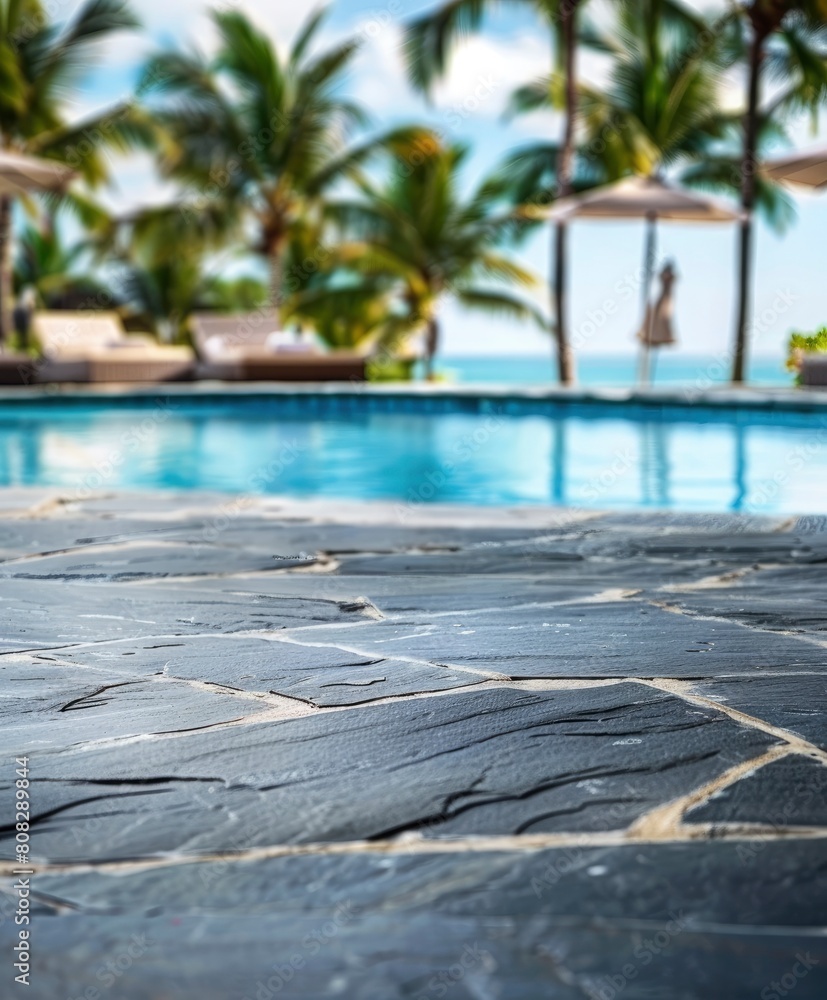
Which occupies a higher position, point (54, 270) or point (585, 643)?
point (54, 270)

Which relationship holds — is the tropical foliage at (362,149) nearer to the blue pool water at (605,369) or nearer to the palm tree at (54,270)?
the palm tree at (54,270)

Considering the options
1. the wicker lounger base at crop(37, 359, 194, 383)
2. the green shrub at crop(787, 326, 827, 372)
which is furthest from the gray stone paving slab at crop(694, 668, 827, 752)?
the wicker lounger base at crop(37, 359, 194, 383)

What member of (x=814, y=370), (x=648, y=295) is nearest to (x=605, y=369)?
(x=648, y=295)

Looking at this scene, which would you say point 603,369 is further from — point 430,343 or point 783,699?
point 783,699

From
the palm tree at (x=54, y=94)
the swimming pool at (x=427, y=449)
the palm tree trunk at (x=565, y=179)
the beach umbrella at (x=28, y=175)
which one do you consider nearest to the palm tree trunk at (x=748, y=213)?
the palm tree trunk at (x=565, y=179)

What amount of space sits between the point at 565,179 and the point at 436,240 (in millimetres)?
2982

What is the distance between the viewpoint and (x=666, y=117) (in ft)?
61.0

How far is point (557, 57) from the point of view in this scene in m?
19.6

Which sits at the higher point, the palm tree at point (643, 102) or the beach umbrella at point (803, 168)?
the palm tree at point (643, 102)

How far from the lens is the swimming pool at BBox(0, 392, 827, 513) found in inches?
346

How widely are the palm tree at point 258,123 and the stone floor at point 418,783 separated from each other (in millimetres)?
17689

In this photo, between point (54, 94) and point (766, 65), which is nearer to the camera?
point (766, 65)

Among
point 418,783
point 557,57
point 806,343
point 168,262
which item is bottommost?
point 418,783

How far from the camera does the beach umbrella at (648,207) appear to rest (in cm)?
1630
